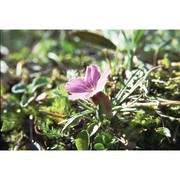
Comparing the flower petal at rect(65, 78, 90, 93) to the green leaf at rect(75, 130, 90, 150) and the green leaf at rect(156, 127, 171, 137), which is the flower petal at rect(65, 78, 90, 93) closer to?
the green leaf at rect(75, 130, 90, 150)

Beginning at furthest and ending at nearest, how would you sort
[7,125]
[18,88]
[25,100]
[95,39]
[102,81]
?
1. [95,39]
2. [18,88]
3. [25,100]
4. [7,125]
5. [102,81]

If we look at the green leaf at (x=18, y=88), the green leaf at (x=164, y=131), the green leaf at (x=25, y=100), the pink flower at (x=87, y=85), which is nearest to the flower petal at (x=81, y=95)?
the pink flower at (x=87, y=85)

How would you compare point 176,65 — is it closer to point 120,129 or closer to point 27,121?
point 120,129

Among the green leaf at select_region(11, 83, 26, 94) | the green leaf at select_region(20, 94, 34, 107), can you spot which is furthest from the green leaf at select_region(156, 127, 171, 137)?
the green leaf at select_region(11, 83, 26, 94)

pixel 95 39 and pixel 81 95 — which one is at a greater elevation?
pixel 95 39

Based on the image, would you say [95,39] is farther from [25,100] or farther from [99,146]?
[99,146]

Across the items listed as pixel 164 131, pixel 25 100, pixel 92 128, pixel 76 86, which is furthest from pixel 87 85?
pixel 25 100
